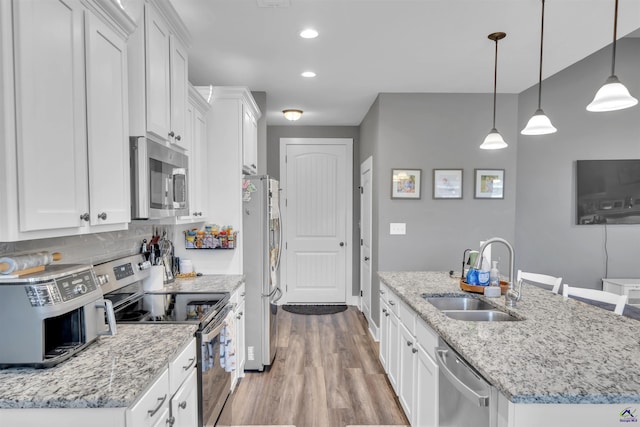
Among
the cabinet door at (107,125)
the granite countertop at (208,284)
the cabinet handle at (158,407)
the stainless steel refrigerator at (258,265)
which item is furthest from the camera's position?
the stainless steel refrigerator at (258,265)

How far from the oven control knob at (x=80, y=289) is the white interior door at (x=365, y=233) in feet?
11.0

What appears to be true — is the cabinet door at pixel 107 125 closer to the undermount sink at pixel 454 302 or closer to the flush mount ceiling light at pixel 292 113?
the undermount sink at pixel 454 302

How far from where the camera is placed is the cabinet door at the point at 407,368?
6.81 feet

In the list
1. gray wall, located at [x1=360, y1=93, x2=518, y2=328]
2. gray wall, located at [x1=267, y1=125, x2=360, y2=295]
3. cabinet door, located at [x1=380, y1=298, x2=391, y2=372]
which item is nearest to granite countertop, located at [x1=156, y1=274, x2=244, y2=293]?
cabinet door, located at [x1=380, y1=298, x2=391, y2=372]

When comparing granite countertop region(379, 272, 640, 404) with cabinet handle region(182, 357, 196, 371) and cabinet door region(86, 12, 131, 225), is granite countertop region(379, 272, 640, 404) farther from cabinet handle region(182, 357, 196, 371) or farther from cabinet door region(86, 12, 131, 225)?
cabinet door region(86, 12, 131, 225)

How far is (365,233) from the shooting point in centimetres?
468

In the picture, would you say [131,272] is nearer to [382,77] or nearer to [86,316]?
[86,316]

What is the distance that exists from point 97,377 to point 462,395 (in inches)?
52.5

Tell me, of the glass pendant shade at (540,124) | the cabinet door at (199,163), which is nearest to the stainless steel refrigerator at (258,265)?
the cabinet door at (199,163)

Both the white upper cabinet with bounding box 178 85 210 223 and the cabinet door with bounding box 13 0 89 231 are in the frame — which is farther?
the white upper cabinet with bounding box 178 85 210 223

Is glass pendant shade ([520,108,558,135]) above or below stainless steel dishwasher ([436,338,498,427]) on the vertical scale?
above

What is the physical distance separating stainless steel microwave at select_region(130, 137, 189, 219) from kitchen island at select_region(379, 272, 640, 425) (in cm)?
149

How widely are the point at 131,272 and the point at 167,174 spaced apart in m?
0.70

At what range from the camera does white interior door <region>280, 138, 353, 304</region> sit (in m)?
5.21
